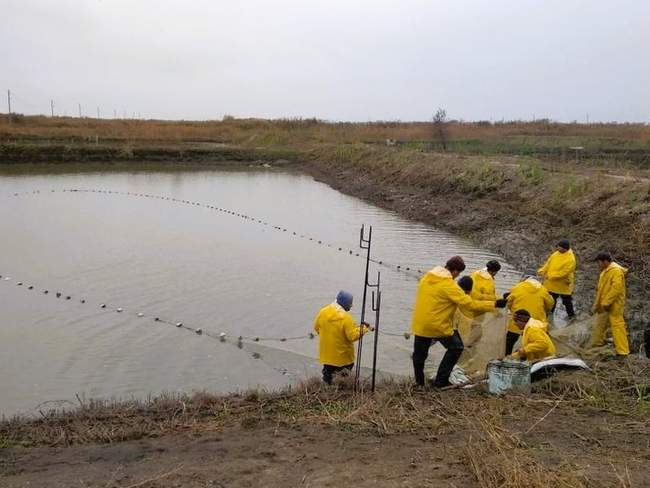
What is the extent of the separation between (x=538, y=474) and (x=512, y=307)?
397 centimetres

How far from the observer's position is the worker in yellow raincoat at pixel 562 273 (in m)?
9.60

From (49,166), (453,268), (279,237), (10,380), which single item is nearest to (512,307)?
(453,268)

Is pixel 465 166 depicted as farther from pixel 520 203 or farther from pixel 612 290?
pixel 612 290

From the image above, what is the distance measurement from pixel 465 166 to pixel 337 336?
1931cm

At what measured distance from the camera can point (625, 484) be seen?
4.27 metres

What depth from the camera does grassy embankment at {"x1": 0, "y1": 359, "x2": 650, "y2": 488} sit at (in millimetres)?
4582

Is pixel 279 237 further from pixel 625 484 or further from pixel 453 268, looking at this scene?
pixel 625 484

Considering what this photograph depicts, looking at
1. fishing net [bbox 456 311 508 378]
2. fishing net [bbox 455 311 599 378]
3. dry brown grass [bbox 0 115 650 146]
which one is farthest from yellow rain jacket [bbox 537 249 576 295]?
dry brown grass [bbox 0 115 650 146]

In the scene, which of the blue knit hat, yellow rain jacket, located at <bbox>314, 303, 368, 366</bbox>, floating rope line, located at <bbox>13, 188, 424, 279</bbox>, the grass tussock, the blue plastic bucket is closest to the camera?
the blue plastic bucket

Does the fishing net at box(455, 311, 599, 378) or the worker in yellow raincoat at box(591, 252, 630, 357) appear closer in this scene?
the fishing net at box(455, 311, 599, 378)

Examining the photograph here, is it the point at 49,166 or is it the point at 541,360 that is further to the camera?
the point at 49,166

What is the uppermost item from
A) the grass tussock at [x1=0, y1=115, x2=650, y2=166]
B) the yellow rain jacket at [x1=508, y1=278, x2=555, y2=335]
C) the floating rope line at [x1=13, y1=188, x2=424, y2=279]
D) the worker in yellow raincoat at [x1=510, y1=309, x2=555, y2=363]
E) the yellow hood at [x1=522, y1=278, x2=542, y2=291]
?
the grass tussock at [x1=0, y1=115, x2=650, y2=166]

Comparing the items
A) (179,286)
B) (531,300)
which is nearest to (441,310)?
(531,300)

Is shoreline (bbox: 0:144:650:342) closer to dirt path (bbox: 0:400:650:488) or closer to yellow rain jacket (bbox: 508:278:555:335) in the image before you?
yellow rain jacket (bbox: 508:278:555:335)
